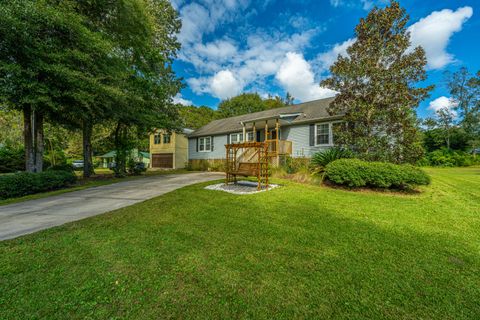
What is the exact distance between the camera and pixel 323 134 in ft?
40.3

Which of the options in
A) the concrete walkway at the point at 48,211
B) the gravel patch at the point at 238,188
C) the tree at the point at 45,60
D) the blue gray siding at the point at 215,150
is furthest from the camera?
the blue gray siding at the point at 215,150

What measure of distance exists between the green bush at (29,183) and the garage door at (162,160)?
43.4 feet

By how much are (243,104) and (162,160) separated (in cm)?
2149

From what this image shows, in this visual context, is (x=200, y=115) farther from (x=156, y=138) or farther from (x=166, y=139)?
(x=166, y=139)

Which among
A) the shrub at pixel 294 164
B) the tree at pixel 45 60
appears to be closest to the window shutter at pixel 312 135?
the shrub at pixel 294 164

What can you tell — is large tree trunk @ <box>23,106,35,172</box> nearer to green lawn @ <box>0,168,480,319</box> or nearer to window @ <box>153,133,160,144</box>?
green lawn @ <box>0,168,480,319</box>

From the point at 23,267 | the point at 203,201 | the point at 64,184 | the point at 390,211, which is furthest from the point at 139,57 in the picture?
the point at 390,211

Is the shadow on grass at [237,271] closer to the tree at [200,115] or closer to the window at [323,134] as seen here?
the window at [323,134]

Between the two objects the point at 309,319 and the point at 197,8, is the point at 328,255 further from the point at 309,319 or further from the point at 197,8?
the point at 197,8

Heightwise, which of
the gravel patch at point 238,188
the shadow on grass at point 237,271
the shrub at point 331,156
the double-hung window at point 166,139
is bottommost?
the shadow on grass at point 237,271

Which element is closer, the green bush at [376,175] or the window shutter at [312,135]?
the green bush at [376,175]

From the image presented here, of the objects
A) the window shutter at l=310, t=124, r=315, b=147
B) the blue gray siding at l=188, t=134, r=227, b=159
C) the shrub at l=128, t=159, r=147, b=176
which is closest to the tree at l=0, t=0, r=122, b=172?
the shrub at l=128, t=159, r=147, b=176

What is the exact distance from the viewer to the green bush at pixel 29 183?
24.2 feet

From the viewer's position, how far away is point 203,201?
6020 mm
